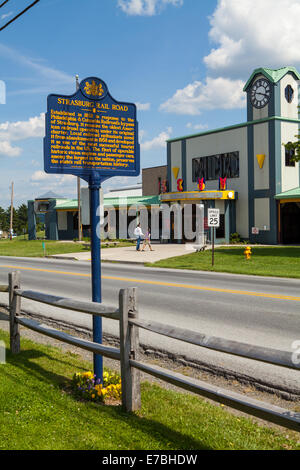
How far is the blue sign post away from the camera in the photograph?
18.2 ft

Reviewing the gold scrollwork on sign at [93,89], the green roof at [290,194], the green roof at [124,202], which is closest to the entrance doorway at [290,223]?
the green roof at [290,194]

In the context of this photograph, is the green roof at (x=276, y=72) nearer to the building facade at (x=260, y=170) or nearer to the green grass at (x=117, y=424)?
the building facade at (x=260, y=170)

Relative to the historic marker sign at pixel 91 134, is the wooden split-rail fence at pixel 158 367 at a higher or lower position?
lower

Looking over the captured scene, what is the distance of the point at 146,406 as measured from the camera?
4902mm

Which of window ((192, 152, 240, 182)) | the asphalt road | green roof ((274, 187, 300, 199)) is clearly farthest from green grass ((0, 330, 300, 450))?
window ((192, 152, 240, 182))

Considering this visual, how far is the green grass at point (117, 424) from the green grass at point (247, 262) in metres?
13.4

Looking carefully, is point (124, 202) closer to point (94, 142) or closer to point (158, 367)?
point (94, 142)

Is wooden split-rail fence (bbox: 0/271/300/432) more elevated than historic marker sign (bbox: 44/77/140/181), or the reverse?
historic marker sign (bbox: 44/77/140/181)

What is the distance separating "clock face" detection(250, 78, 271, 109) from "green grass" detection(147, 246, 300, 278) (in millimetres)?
11100

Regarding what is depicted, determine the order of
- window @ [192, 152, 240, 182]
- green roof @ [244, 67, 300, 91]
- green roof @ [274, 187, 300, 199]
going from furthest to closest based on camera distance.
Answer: window @ [192, 152, 240, 182] < green roof @ [244, 67, 300, 91] < green roof @ [274, 187, 300, 199]

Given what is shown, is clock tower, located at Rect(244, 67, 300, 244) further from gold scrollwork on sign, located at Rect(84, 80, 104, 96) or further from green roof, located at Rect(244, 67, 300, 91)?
gold scrollwork on sign, located at Rect(84, 80, 104, 96)

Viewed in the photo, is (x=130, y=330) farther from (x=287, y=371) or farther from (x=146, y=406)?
(x=287, y=371)

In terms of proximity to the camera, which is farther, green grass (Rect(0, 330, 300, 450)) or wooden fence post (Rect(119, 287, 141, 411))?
wooden fence post (Rect(119, 287, 141, 411))

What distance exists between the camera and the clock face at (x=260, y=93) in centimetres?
3222
